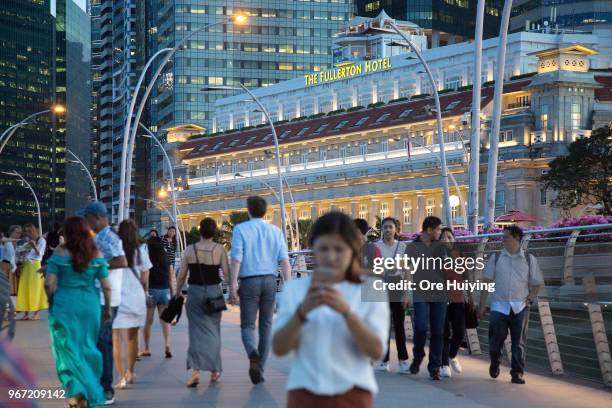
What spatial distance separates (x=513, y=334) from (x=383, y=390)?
1.77 m

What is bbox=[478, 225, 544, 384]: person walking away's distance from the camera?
14.1 meters

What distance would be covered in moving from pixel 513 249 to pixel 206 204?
14323cm

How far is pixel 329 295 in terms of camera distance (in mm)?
5340

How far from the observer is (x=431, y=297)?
584 inches

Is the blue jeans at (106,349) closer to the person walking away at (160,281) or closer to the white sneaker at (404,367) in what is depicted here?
the white sneaker at (404,367)

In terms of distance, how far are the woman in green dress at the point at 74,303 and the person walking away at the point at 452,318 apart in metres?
5.17

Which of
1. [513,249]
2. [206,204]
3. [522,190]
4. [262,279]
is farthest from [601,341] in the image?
[206,204]

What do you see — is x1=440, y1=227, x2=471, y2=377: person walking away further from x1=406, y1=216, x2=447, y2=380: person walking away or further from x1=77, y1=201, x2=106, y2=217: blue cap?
x1=77, y1=201, x2=106, y2=217: blue cap

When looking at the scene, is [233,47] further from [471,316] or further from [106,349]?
[106,349]

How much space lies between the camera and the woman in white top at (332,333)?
549 cm

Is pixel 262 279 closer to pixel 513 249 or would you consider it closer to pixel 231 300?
pixel 231 300

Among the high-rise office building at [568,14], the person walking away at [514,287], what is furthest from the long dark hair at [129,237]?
the high-rise office building at [568,14]

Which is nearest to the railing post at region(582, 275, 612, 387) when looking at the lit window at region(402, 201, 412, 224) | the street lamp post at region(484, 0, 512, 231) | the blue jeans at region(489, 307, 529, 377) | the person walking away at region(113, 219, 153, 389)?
the blue jeans at region(489, 307, 529, 377)

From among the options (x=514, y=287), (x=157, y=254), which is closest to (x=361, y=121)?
(x=157, y=254)
